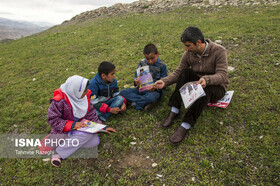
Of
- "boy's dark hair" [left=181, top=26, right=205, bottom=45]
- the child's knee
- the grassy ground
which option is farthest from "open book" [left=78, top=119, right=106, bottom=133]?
"boy's dark hair" [left=181, top=26, right=205, bottom=45]

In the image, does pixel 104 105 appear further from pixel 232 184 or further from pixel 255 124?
pixel 255 124

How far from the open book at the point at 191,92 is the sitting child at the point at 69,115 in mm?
2177

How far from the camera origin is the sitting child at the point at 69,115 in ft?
12.0

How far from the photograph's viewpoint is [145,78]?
16.8ft

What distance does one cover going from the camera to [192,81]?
163 inches

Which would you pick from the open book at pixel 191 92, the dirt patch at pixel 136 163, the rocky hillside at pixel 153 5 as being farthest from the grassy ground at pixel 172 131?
the rocky hillside at pixel 153 5

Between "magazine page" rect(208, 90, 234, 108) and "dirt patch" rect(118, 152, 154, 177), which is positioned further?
"magazine page" rect(208, 90, 234, 108)

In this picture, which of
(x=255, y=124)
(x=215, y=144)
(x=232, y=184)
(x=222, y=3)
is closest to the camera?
(x=232, y=184)

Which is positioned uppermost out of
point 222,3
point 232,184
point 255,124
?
point 222,3

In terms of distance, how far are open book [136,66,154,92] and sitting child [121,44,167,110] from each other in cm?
7

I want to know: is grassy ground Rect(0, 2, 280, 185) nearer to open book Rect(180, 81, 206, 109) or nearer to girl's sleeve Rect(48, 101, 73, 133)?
girl's sleeve Rect(48, 101, 73, 133)

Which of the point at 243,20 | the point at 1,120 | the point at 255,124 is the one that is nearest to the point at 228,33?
the point at 243,20

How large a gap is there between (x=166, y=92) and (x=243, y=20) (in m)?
9.70

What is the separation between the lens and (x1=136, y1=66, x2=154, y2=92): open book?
16.8 ft
